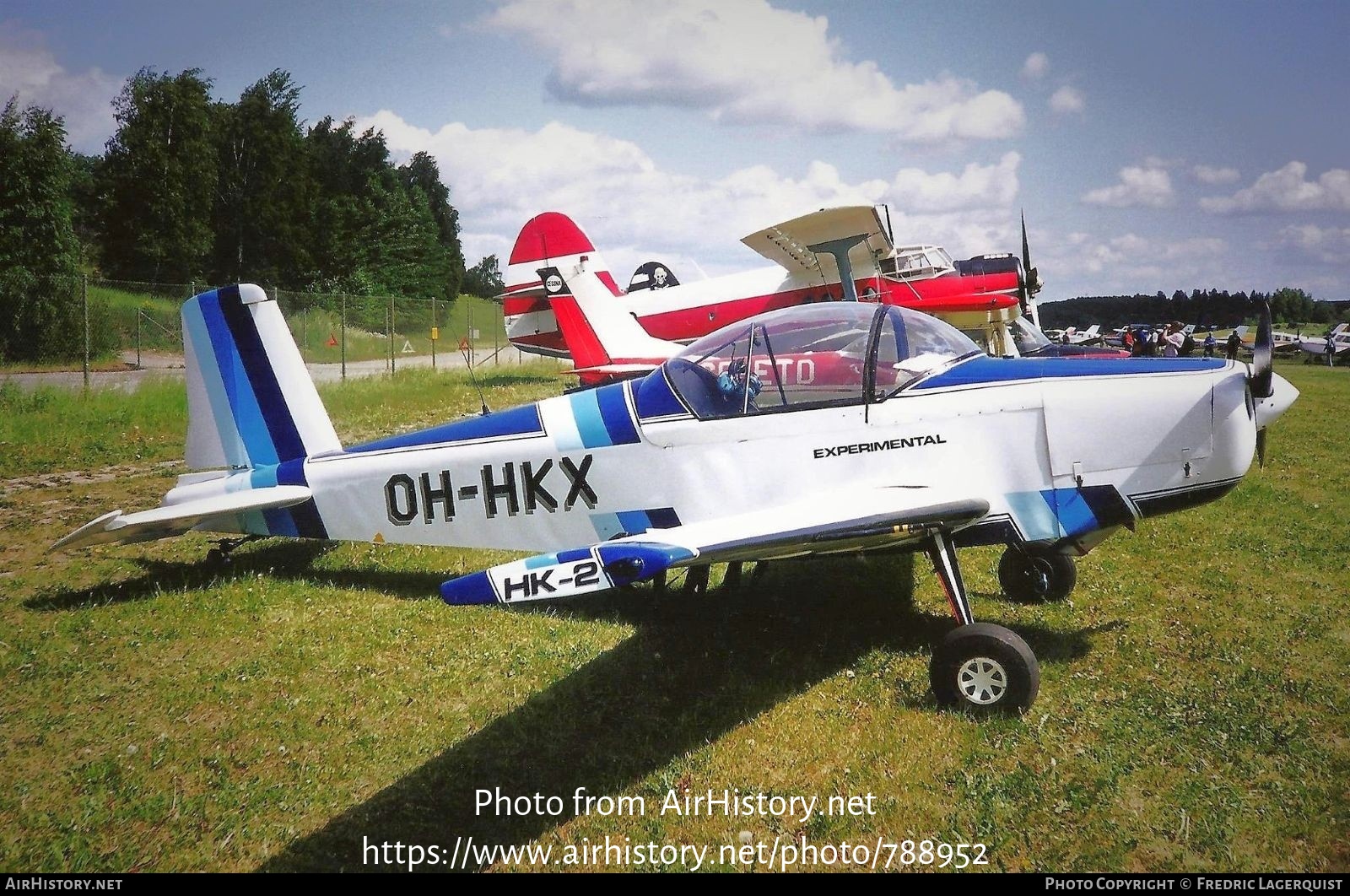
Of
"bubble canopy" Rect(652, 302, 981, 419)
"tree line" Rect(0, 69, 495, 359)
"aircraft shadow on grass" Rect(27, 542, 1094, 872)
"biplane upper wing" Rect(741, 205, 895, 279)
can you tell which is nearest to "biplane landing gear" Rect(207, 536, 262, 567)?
"aircraft shadow on grass" Rect(27, 542, 1094, 872)

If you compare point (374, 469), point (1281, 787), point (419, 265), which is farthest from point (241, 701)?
point (419, 265)

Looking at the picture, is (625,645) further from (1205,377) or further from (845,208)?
(845,208)

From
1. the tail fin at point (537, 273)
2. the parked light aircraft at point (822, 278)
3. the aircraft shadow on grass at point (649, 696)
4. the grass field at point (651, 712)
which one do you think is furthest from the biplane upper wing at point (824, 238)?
the aircraft shadow on grass at point (649, 696)

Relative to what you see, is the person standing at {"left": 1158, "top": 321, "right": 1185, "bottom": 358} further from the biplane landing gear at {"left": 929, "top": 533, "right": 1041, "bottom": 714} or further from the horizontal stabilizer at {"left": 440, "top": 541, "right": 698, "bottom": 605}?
the horizontal stabilizer at {"left": 440, "top": 541, "right": 698, "bottom": 605}

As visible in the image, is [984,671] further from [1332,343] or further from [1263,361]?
[1332,343]

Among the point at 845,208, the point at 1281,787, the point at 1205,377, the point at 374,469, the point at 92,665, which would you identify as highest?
the point at 845,208

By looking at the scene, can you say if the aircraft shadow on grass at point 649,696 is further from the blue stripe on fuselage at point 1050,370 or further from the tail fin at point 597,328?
the tail fin at point 597,328

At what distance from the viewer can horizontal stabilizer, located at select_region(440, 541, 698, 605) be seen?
2.90 m

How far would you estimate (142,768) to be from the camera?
3.62 meters

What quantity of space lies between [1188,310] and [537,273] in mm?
43935

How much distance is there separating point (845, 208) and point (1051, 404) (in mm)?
8963

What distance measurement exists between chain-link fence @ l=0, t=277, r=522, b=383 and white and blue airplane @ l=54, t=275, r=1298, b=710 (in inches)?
291

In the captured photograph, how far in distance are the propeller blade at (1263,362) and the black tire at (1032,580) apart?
5.42ft

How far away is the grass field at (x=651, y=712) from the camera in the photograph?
3.15 meters
